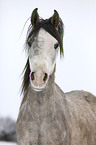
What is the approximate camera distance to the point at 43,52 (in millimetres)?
1173

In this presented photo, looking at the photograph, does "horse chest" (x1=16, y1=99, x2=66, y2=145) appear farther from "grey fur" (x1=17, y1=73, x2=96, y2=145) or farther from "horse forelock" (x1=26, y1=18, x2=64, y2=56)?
"horse forelock" (x1=26, y1=18, x2=64, y2=56)

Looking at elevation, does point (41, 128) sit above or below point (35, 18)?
below

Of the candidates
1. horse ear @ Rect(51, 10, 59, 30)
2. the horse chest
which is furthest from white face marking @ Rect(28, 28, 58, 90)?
the horse chest

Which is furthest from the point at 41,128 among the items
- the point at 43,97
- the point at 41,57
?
the point at 41,57

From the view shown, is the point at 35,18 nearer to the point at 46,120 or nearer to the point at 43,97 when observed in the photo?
the point at 43,97

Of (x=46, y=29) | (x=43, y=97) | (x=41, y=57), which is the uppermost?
(x=46, y=29)

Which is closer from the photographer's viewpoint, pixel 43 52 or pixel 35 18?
pixel 43 52

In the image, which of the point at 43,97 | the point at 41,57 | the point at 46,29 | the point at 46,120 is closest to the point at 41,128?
the point at 46,120

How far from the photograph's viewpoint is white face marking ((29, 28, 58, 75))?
1127mm

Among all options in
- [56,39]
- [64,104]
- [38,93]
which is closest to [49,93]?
[38,93]

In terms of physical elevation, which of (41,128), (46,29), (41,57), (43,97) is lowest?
(41,128)

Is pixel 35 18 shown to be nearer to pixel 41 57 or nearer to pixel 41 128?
pixel 41 57

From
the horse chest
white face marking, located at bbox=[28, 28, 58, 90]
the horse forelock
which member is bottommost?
the horse chest

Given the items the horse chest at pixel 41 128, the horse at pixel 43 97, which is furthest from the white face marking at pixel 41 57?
the horse chest at pixel 41 128
